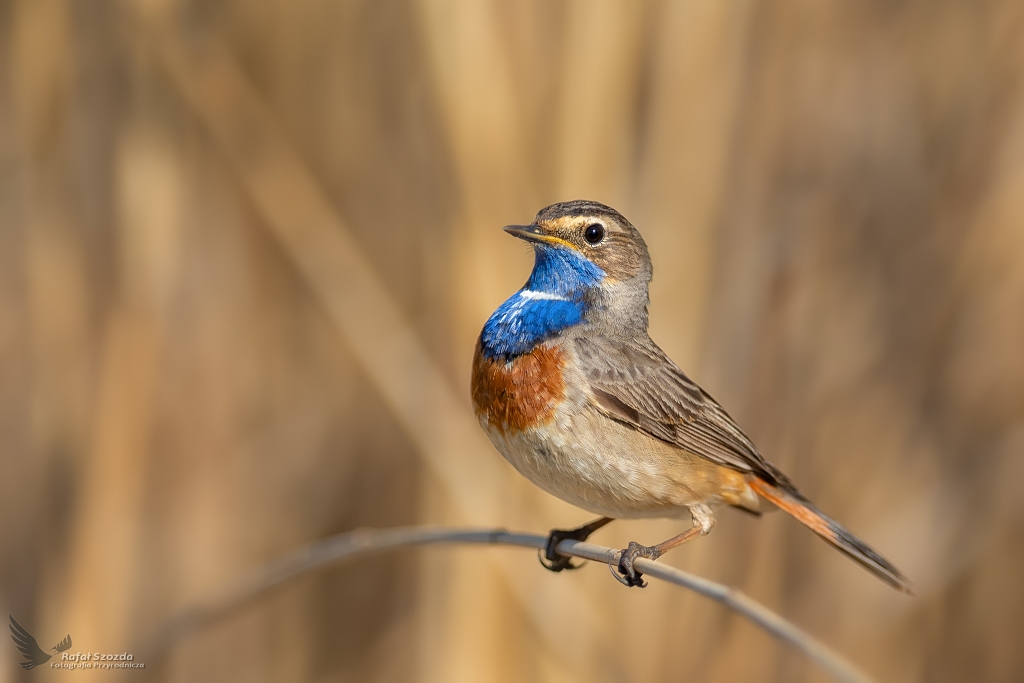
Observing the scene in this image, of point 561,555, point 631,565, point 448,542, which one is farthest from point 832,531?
point 448,542

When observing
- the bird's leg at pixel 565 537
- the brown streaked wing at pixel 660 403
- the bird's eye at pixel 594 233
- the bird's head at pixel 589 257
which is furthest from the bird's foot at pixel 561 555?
the bird's eye at pixel 594 233

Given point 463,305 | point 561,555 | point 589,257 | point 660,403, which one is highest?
point 589,257

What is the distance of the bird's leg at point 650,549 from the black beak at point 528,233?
90cm

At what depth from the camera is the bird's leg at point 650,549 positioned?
2707 mm

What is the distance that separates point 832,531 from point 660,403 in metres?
0.63

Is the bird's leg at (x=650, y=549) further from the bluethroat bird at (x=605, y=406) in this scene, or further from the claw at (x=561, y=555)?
the claw at (x=561, y=555)

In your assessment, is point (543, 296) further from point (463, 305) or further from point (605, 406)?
point (463, 305)

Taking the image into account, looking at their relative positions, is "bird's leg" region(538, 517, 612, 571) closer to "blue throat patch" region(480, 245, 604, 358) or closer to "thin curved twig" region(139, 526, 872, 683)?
"thin curved twig" region(139, 526, 872, 683)

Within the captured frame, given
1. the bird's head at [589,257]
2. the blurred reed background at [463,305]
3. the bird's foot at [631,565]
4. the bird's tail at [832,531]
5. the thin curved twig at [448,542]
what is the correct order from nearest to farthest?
the thin curved twig at [448,542], the bird's foot at [631,565], the bird's tail at [832,531], the bird's head at [589,257], the blurred reed background at [463,305]

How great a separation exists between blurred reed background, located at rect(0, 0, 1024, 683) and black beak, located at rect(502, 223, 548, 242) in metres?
0.54

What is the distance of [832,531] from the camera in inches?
116

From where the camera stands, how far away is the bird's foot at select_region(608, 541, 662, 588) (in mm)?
2685

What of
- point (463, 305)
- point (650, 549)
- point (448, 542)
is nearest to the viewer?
point (448, 542)

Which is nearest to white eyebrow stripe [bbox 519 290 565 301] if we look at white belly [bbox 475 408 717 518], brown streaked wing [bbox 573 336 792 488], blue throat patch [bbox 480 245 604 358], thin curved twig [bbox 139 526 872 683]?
blue throat patch [bbox 480 245 604 358]
